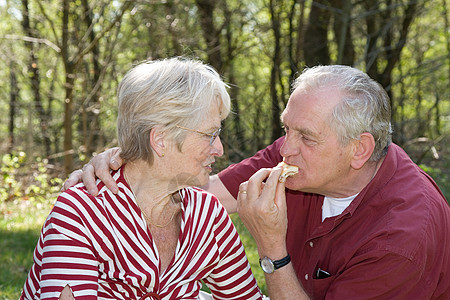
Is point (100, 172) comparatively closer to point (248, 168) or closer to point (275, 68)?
point (248, 168)

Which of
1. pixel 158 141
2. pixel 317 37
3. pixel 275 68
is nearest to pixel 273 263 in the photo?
pixel 158 141

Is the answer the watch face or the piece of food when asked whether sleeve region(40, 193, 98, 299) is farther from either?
the piece of food

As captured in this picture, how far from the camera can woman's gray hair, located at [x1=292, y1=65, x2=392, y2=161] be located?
10.0ft

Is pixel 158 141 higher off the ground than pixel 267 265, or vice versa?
pixel 158 141

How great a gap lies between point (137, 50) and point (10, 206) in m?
4.38

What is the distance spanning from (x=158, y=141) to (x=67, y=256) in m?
0.71

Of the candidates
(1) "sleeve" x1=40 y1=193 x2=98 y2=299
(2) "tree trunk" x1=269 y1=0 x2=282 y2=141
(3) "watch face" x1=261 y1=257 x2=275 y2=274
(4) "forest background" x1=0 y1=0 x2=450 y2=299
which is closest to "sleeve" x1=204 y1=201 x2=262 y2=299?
(3) "watch face" x1=261 y1=257 x2=275 y2=274

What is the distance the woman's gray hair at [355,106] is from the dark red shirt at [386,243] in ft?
0.46

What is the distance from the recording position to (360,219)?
9.63ft

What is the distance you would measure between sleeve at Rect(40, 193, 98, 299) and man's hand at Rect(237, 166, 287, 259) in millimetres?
842

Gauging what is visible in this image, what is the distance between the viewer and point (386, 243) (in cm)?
262

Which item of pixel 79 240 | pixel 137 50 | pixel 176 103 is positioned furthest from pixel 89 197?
pixel 137 50

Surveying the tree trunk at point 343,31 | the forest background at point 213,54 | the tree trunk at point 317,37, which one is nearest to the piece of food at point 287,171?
the forest background at point 213,54

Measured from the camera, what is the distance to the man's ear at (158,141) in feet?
9.14
